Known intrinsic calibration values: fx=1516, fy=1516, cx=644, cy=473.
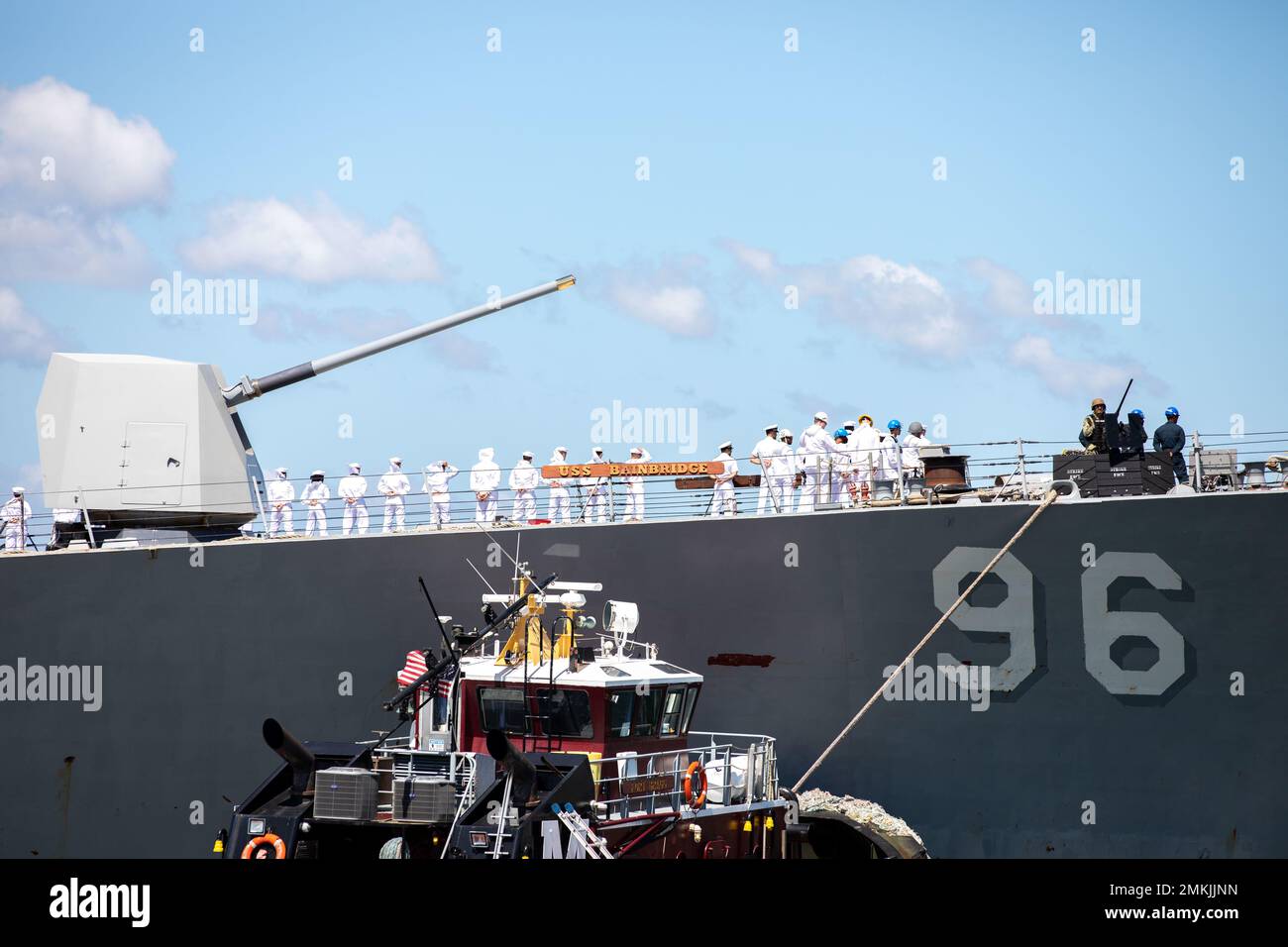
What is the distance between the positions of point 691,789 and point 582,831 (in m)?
2.20

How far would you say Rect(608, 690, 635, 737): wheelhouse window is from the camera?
15.8 meters

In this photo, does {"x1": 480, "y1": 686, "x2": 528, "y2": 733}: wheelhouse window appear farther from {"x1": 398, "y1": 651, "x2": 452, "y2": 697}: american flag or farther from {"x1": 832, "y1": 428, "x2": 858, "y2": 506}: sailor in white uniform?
{"x1": 832, "y1": 428, "x2": 858, "y2": 506}: sailor in white uniform

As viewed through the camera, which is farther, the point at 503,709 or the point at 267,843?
the point at 503,709

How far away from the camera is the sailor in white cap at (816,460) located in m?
20.5

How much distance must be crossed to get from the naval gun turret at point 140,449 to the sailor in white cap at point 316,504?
0.86 m

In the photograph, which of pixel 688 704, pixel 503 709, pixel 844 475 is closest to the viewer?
pixel 503 709

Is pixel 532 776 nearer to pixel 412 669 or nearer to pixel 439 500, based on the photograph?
pixel 412 669

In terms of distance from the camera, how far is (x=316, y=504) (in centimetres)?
2381

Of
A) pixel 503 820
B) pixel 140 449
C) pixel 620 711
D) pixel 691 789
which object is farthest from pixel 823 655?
pixel 140 449

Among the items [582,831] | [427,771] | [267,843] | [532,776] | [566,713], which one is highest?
[566,713]

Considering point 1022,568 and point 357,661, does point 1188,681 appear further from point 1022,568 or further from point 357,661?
point 357,661

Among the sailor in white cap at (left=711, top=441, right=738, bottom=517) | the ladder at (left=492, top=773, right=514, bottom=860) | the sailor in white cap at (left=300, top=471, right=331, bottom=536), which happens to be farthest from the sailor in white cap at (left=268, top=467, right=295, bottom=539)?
the ladder at (left=492, top=773, right=514, bottom=860)

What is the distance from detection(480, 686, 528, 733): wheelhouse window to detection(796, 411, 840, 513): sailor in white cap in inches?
228
